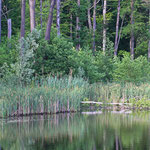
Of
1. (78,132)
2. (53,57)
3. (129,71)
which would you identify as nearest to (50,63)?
(53,57)

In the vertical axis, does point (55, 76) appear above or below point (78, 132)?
above

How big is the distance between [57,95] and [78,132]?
3.82 m

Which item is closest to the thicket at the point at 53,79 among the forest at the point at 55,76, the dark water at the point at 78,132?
the forest at the point at 55,76

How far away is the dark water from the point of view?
481 inches

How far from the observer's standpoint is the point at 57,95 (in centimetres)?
1797

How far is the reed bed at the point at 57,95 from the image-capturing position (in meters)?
16.7

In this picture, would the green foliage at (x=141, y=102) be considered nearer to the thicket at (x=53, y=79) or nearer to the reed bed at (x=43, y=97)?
the thicket at (x=53, y=79)

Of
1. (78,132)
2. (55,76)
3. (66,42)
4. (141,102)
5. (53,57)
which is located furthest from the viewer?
(66,42)

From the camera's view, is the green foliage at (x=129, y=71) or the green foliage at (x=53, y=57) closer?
the green foliage at (x=53, y=57)

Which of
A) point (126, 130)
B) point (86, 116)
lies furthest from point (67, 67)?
point (126, 130)

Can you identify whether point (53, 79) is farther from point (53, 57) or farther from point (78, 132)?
point (78, 132)

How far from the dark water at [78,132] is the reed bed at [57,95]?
67cm

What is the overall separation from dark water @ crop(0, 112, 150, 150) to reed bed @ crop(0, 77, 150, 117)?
669mm

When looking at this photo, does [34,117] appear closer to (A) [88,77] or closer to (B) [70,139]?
(B) [70,139]
